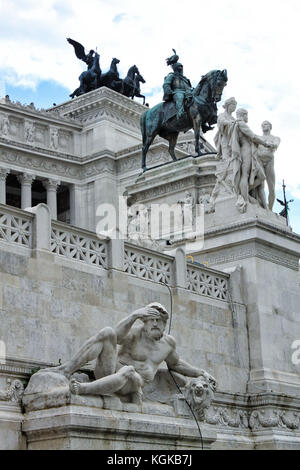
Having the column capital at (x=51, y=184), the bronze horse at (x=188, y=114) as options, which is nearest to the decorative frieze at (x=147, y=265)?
the bronze horse at (x=188, y=114)

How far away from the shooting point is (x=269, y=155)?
20.9 metres

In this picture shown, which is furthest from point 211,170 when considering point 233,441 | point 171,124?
point 233,441

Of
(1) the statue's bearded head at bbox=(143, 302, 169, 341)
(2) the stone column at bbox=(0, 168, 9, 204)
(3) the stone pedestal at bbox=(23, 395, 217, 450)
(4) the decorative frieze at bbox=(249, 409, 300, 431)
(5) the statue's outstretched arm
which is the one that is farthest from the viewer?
(2) the stone column at bbox=(0, 168, 9, 204)

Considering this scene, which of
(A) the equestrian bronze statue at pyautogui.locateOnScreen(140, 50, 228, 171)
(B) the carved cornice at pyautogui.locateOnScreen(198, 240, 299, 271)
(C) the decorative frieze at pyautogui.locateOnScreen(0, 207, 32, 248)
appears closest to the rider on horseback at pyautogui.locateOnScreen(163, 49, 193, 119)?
(A) the equestrian bronze statue at pyautogui.locateOnScreen(140, 50, 228, 171)

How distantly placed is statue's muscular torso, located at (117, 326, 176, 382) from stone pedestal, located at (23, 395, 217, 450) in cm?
65

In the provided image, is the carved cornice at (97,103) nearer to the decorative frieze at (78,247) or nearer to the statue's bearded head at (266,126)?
the statue's bearded head at (266,126)

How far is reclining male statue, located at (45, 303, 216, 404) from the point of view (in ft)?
43.6

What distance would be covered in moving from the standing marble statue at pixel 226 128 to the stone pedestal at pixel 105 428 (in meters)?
8.41

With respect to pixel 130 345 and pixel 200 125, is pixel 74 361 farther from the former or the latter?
pixel 200 125

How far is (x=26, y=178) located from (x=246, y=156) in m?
41.8

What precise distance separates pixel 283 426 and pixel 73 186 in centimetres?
4723

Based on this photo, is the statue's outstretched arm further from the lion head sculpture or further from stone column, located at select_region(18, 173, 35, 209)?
stone column, located at select_region(18, 173, 35, 209)

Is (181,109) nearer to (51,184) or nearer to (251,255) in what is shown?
(251,255)

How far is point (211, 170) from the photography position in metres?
27.9
